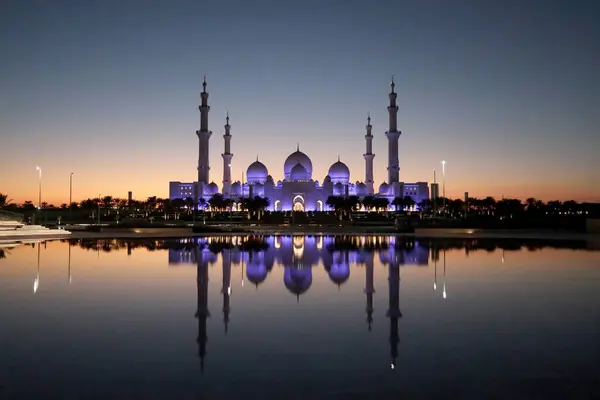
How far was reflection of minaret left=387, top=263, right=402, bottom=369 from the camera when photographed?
17.8 ft

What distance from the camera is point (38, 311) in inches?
279

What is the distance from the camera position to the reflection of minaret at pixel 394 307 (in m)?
5.41

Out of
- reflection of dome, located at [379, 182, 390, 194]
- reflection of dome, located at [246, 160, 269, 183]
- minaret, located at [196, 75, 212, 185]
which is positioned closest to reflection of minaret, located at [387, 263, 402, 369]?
minaret, located at [196, 75, 212, 185]

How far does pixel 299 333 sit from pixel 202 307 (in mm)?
1995

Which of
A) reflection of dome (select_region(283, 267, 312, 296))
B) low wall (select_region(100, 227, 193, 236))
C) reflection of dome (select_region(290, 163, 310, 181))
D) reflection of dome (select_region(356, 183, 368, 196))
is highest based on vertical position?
reflection of dome (select_region(290, 163, 310, 181))

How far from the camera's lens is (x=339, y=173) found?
74125mm

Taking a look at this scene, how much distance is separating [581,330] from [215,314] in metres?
4.20

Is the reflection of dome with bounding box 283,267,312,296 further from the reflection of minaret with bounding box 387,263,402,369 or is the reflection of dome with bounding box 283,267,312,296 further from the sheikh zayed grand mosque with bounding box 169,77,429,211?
the sheikh zayed grand mosque with bounding box 169,77,429,211

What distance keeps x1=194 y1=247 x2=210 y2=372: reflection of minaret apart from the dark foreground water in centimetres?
3

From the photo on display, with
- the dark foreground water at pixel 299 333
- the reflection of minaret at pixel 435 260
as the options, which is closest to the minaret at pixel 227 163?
the reflection of minaret at pixel 435 260

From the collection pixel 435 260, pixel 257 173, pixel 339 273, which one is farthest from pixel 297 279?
pixel 257 173

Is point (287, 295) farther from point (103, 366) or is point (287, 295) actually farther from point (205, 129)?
point (205, 129)

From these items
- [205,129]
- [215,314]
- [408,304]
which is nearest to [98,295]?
[215,314]

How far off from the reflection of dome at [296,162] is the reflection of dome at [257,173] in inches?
115
